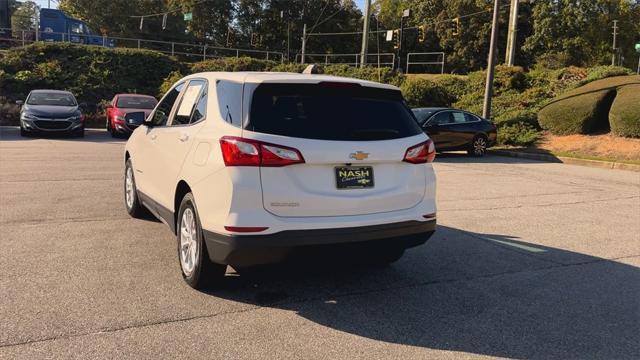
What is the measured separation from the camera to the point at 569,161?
17.1 m

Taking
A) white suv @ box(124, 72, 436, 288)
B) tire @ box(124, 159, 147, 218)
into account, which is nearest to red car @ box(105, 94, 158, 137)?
tire @ box(124, 159, 147, 218)

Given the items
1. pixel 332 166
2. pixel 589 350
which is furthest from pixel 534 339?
pixel 332 166

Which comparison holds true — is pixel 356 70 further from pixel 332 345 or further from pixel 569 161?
pixel 332 345

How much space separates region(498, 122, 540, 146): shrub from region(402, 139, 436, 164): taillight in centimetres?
1674

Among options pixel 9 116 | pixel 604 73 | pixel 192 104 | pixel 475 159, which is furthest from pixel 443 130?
pixel 9 116

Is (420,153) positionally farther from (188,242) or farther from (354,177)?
(188,242)

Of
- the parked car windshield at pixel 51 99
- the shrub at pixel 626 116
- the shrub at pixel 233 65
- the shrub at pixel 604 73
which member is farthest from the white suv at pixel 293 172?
the shrub at pixel 233 65

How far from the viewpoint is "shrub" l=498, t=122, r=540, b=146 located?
2003 centimetres

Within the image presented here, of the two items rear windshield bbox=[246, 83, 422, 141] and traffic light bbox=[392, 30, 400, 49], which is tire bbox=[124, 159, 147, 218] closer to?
rear windshield bbox=[246, 83, 422, 141]

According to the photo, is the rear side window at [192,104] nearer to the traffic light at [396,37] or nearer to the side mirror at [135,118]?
the side mirror at [135,118]

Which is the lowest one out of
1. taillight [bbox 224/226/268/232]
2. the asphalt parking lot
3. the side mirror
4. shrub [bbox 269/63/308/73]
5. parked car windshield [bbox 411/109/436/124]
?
the asphalt parking lot

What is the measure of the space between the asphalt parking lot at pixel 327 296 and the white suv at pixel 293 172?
0.47m

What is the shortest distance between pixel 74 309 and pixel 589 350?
359 cm

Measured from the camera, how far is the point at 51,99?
60.9 feet
